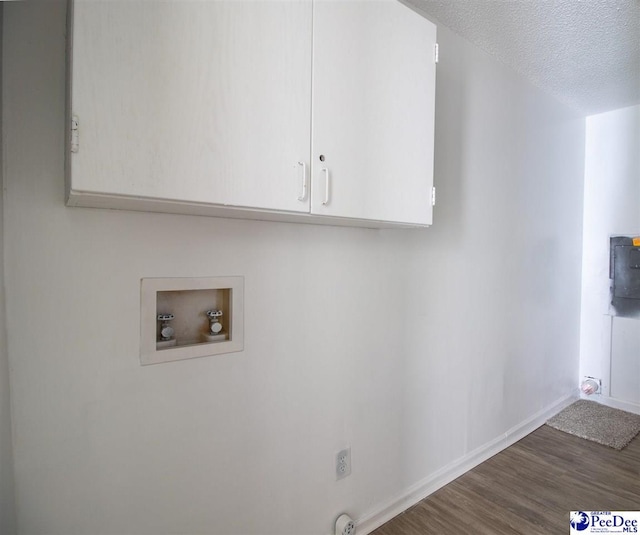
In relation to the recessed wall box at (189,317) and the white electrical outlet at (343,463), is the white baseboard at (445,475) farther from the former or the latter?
the recessed wall box at (189,317)

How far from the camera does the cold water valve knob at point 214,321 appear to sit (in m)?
1.29

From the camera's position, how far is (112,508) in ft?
3.59

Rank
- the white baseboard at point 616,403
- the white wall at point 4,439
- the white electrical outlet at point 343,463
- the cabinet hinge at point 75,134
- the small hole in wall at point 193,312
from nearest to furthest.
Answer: the cabinet hinge at point 75,134 < the white wall at point 4,439 < the small hole in wall at point 193,312 < the white electrical outlet at point 343,463 < the white baseboard at point 616,403

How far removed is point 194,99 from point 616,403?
4.19 metres

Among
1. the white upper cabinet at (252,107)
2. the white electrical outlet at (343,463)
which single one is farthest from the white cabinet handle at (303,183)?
the white electrical outlet at (343,463)

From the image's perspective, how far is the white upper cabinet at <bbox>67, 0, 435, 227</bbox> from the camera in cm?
82

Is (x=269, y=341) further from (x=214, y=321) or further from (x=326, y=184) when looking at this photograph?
(x=326, y=184)

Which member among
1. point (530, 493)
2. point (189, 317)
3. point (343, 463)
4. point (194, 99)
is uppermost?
point (194, 99)

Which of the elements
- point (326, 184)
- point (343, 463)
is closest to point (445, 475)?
point (343, 463)

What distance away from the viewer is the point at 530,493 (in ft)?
6.81

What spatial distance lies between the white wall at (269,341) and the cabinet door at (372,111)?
0.34 meters

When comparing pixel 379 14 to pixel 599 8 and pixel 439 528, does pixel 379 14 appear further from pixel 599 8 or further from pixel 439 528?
pixel 439 528

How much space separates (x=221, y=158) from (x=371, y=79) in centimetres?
68

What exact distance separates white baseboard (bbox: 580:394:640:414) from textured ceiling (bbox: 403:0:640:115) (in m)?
2.67
